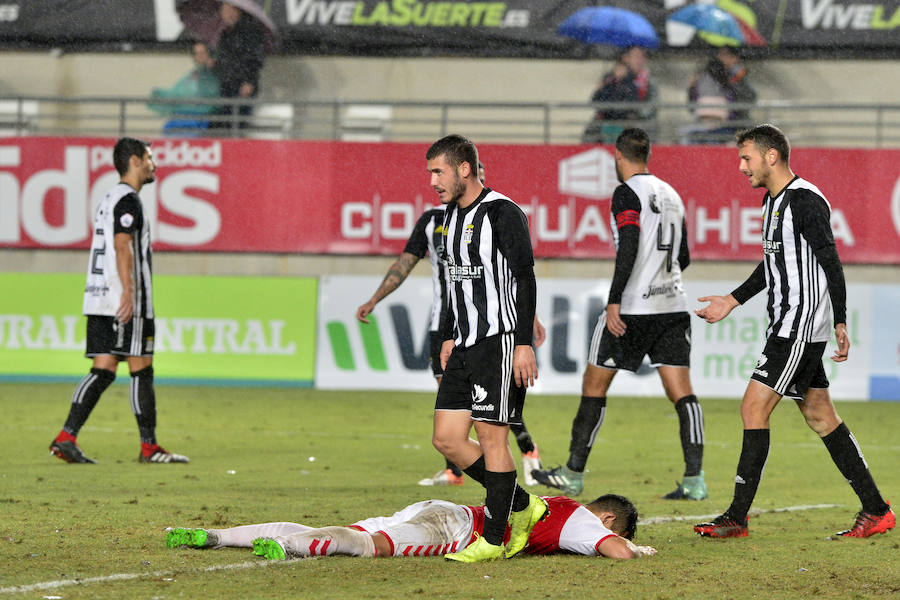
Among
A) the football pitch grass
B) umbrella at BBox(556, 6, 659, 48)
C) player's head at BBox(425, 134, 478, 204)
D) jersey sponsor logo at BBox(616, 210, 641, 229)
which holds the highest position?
umbrella at BBox(556, 6, 659, 48)

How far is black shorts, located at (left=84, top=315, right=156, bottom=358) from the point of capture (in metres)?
9.23

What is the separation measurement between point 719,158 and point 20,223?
9.70 meters

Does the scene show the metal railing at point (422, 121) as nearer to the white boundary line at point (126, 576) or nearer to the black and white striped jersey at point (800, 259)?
the black and white striped jersey at point (800, 259)

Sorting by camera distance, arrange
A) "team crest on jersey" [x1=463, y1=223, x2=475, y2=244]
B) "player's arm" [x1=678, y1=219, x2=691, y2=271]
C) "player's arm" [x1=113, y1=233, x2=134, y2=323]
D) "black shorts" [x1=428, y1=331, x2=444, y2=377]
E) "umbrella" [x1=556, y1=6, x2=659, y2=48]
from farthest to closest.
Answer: "umbrella" [x1=556, y1=6, x2=659, y2=48] → "player's arm" [x1=113, y1=233, x2=134, y2=323] → "black shorts" [x1=428, y1=331, x2=444, y2=377] → "player's arm" [x1=678, y1=219, x2=691, y2=271] → "team crest on jersey" [x1=463, y1=223, x2=475, y2=244]

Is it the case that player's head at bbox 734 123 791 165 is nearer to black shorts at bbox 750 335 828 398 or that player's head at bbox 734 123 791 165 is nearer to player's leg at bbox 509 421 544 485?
black shorts at bbox 750 335 828 398

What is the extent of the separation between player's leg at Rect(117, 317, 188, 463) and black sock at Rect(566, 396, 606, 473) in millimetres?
2979

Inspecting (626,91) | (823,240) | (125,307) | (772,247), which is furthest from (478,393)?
(626,91)

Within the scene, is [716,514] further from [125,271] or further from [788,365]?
[125,271]

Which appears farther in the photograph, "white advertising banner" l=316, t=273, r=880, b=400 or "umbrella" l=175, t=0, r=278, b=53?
"umbrella" l=175, t=0, r=278, b=53

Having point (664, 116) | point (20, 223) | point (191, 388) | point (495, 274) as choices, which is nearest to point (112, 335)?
point (495, 274)

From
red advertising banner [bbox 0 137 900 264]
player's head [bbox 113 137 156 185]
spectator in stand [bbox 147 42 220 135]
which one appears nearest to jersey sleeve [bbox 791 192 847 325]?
player's head [bbox 113 137 156 185]

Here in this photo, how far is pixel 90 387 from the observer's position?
9.27 m

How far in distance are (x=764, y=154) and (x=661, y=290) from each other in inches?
69.1

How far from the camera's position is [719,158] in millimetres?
17484
